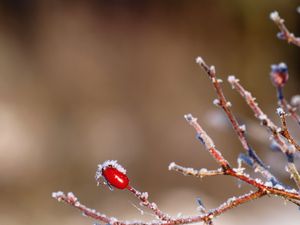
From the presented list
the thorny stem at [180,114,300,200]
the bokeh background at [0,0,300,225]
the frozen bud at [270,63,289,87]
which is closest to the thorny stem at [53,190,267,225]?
the thorny stem at [180,114,300,200]

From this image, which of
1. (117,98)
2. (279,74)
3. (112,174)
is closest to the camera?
(279,74)

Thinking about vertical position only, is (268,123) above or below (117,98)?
below

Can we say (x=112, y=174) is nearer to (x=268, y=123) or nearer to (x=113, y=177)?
(x=113, y=177)

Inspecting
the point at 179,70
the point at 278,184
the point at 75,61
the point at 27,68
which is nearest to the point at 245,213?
the point at 179,70

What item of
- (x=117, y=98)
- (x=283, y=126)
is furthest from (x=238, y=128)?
(x=117, y=98)

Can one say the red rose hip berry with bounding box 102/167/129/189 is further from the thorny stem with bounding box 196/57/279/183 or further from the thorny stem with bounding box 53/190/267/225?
the thorny stem with bounding box 196/57/279/183

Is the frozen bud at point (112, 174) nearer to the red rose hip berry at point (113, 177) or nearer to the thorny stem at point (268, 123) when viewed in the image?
the red rose hip berry at point (113, 177)

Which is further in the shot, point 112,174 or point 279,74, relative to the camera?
point 112,174

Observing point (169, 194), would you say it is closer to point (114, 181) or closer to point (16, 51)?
point (16, 51)

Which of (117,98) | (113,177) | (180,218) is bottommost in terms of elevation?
(180,218)
